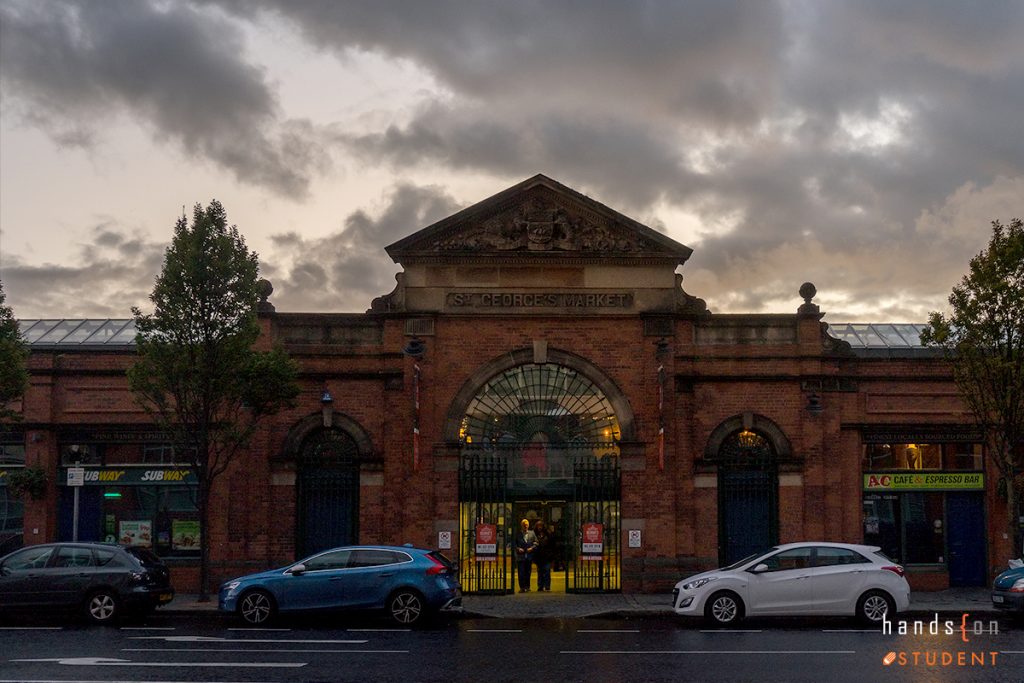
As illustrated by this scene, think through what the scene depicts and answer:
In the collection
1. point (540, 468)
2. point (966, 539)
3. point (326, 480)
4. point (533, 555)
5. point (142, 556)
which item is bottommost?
point (533, 555)

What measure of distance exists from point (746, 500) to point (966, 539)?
16.5 feet

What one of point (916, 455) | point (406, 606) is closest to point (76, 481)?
point (406, 606)

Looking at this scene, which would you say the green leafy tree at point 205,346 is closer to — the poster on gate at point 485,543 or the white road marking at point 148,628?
the white road marking at point 148,628

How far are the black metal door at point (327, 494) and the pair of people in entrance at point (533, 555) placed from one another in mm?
3652

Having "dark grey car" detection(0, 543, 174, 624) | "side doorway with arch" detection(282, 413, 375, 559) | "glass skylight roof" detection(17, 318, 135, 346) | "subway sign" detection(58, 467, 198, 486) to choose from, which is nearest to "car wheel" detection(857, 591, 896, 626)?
"side doorway with arch" detection(282, 413, 375, 559)

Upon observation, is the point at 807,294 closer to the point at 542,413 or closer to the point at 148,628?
the point at 542,413

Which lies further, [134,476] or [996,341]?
[134,476]

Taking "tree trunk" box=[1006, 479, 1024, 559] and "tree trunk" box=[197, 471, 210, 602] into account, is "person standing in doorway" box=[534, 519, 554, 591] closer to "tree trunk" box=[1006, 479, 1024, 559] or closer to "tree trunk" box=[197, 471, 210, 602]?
"tree trunk" box=[197, 471, 210, 602]

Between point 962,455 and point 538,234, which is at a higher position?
point 538,234

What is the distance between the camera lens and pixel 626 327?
24391 mm

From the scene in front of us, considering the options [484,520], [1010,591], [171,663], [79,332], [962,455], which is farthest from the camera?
[79,332]

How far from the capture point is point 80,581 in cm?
1886

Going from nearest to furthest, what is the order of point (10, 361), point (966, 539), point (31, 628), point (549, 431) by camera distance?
point (31, 628), point (10, 361), point (549, 431), point (966, 539)

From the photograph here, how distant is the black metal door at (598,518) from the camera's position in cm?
2375
